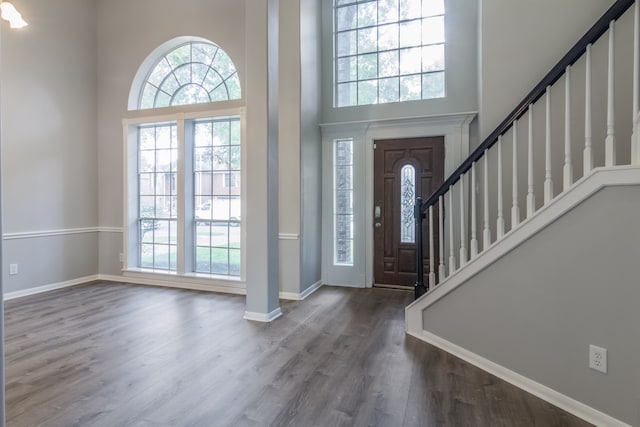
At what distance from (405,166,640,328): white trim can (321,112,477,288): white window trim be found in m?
1.82

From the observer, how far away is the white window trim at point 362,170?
457 cm

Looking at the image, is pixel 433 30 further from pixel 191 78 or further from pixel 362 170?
pixel 191 78

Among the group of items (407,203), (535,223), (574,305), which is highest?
(407,203)

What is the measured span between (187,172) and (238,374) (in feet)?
10.6

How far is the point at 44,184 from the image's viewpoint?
4.66 m

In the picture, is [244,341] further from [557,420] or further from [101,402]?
[557,420]

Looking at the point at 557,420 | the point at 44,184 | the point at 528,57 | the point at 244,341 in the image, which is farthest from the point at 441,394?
the point at 44,184

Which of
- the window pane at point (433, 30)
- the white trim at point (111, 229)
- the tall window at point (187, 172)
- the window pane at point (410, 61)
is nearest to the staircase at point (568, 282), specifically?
the window pane at point (433, 30)

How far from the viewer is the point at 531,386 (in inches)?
90.6

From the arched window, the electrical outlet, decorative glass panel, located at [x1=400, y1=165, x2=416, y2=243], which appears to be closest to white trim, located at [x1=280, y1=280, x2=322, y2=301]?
decorative glass panel, located at [x1=400, y1=165, x2=416, y2=243]

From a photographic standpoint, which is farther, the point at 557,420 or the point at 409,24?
the point at 409,24

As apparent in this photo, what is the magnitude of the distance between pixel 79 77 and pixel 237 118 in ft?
7.92

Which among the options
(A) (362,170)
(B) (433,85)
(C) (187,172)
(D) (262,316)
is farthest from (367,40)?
(D) (262,316)

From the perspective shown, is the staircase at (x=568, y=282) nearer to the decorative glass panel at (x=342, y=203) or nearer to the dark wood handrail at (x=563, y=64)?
the dark wood handrail at (x=563, y=64)
